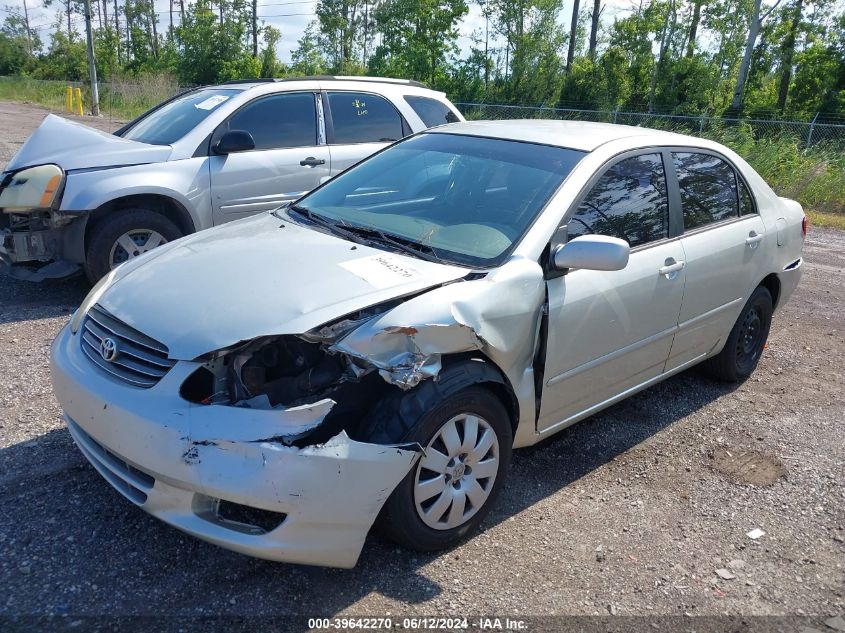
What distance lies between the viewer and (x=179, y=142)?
589 cm

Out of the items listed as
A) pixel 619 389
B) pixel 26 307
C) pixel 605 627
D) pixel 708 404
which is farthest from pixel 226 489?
pixel 26 307

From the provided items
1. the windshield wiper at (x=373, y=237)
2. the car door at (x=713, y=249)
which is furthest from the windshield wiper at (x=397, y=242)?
the car door at (x=713, y=249)

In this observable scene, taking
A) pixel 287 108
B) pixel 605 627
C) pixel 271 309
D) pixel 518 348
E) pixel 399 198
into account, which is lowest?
pixel 605 627

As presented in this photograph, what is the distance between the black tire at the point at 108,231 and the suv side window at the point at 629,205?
12.3ft

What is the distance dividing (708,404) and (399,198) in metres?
2.59

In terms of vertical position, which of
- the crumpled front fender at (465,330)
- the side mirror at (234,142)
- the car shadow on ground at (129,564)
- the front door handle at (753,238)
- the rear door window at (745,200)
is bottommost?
the car shadow on ground at (129,564)

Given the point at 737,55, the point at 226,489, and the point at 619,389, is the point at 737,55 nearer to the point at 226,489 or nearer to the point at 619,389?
the point at 619,389

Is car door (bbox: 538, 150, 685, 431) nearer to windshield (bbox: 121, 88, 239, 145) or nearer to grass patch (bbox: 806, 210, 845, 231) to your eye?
windshield (bbox: 121, 88, 239, 145)

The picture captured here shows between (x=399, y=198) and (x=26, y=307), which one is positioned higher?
(x=399, y=198)

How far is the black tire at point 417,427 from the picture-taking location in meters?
2.66

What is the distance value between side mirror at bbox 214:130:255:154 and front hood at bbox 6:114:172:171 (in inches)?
16.7

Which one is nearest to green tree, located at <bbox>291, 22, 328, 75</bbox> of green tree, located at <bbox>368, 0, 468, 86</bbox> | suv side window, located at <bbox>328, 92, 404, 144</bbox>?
green tree, located at <bbox>368, 0, 468, 86</bbox>

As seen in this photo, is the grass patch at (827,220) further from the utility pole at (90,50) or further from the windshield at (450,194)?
the utility pole at (90,50)

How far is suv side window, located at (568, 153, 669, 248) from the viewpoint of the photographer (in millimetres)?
3535
